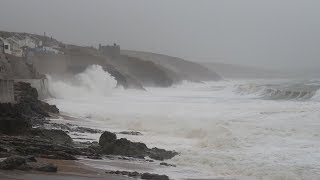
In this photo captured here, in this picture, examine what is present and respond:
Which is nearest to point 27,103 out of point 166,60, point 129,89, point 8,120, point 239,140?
point 8,120

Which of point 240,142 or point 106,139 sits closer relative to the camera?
point 106,139

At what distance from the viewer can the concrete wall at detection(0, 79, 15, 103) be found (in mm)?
19502

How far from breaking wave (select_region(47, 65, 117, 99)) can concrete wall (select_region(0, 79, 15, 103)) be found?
19527 millimetres

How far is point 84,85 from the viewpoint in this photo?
4978 centimetres

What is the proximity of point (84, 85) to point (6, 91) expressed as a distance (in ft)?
97.9

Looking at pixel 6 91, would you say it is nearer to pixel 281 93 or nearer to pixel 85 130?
pixel 85 130

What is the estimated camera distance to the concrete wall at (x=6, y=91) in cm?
1950

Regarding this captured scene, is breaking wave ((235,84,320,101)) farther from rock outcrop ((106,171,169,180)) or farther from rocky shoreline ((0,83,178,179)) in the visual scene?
rock outcrop ((106,171,169,180))

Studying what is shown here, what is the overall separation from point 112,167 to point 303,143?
20.7ft

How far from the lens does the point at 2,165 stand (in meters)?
9.41

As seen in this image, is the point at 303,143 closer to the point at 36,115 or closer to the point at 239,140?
the point at 239,140

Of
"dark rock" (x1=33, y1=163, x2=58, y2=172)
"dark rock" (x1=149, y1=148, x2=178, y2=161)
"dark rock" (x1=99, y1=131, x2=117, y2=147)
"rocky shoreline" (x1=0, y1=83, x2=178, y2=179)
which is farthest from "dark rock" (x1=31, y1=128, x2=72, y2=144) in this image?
"dark rock" (x1=33, y1=163, x2=58, y2=172)

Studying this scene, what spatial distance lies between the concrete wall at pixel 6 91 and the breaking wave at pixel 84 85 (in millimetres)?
19527

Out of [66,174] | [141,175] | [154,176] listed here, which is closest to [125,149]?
[141,175]
